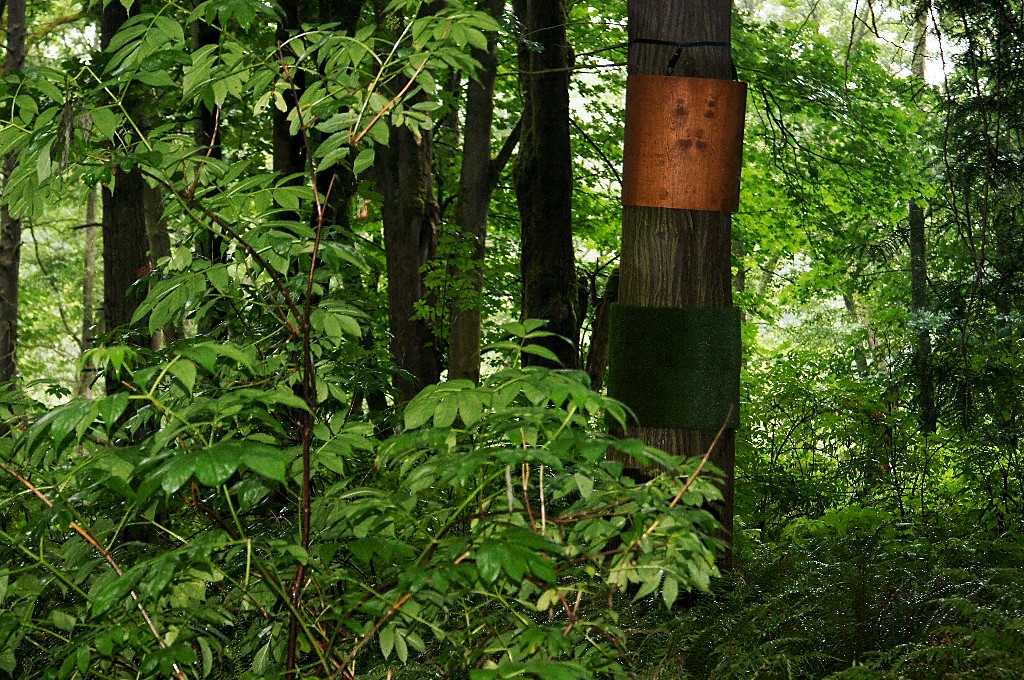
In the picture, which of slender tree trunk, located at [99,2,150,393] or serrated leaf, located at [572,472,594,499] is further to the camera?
slender tree trunk, located at [99,2,150,393]

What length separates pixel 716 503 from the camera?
3.73m

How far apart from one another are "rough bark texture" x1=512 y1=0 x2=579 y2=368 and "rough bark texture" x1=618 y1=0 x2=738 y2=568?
499cm

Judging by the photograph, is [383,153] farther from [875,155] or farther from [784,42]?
[875,155]

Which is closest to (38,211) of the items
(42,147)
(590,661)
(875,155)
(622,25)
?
(42,147)

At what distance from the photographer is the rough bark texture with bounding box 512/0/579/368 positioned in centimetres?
900

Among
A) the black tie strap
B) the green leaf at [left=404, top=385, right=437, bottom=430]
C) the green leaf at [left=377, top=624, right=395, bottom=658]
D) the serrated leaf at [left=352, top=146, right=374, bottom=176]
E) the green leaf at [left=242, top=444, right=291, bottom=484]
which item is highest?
the black tie strap

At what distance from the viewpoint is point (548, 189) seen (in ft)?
29.5

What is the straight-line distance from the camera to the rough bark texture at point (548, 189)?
29.5 feet

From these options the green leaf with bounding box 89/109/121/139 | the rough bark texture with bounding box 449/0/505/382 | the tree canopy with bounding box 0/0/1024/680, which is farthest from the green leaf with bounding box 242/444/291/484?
the rough bark texture with bounding box 449/0/505/382

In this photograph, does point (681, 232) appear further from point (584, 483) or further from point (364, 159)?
point (584, 483)

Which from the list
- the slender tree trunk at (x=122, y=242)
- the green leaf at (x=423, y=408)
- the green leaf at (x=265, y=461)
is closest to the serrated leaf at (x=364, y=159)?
the green leaf at (x=423, y=408)

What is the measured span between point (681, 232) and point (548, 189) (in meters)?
5.26

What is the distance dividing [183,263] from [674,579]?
1315mm

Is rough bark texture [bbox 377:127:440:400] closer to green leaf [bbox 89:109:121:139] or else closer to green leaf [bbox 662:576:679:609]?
green leaf [bbox 89:109:121:139]
